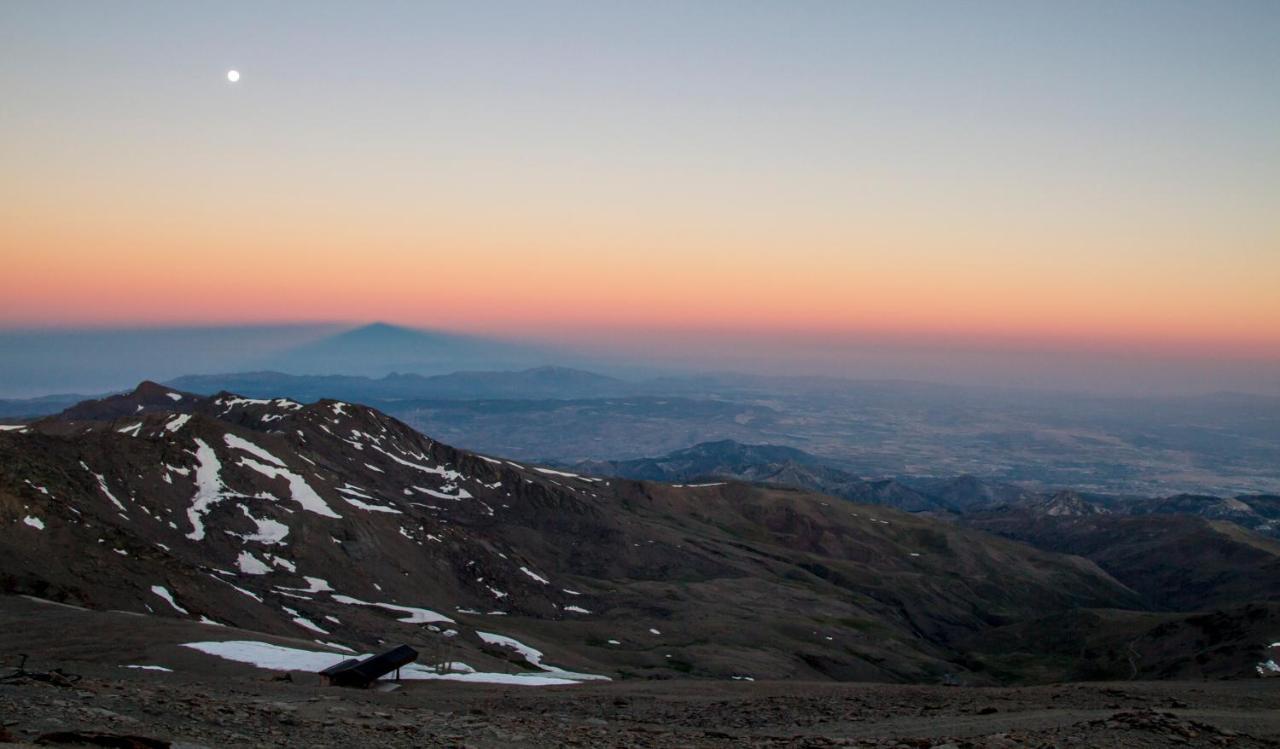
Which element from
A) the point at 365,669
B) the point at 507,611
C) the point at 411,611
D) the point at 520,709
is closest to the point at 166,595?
the point at 411,611

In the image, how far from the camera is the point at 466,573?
97.2 metres

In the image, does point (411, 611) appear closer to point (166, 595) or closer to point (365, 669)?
point (166, 595)

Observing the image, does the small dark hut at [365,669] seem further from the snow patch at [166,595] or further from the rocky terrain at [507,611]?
the snow patch at [166,595]

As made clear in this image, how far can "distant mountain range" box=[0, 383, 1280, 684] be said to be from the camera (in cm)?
6094

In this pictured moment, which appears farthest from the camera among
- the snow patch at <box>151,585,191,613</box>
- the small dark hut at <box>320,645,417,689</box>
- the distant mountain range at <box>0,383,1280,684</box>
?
the distant mountain range at <box>0,383,1280,684</box>

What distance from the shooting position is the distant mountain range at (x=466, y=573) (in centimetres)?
6094

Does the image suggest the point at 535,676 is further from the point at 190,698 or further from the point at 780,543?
the point at 780,543

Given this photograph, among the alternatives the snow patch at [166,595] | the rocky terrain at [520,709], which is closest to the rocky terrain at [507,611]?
the rocky terrain at [520,709]

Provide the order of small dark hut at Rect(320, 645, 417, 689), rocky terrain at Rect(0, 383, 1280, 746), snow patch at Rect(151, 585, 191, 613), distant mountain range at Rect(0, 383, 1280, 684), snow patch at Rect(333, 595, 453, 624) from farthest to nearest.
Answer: snow patch at Rect(333, 595, 453, 624) < distant mountain range at Rect(0, 383, 1280, 684) < snow patch at Rect(151, 585, 191, 613) < small dark hut at Rect(320, 645, 417, 689) < rocky terrain at Rect(0, 383, 1280, 746)

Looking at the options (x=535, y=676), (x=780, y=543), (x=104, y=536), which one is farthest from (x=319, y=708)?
(x=780, y=543)

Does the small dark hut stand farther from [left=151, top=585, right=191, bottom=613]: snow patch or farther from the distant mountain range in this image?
[left=151, top=585, right=191, bottom=613]: snow patch

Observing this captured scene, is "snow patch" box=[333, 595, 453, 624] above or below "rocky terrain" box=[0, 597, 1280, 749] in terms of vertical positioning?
below

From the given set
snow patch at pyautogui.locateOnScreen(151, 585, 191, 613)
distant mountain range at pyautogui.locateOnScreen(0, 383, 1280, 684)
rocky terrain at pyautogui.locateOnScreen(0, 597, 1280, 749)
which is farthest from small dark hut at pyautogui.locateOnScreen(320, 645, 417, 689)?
snow patch at pyautogui.locateOnScreen(151, 585, 191, 613)

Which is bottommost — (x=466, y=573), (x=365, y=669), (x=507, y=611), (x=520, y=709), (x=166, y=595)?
(x=507, y=611)
